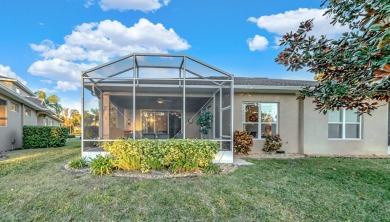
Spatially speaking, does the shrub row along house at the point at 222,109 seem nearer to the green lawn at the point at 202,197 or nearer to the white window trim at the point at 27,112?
the green lawn at the point at 202,197

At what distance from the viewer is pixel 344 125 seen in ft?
34.0

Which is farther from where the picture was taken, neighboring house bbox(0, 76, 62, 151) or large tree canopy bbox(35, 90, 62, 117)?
large tree canopy bbox(35, 90, 62, 117)

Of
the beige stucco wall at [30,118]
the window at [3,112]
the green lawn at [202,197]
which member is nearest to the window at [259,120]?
the green lawn at [202,197]

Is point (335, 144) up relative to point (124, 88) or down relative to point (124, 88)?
down

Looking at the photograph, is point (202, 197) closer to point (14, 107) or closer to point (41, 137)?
point (41, 137)

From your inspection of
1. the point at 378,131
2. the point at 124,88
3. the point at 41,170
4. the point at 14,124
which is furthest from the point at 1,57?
the point at 378,131

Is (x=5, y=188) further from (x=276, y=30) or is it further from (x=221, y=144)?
(x=276, y=30)

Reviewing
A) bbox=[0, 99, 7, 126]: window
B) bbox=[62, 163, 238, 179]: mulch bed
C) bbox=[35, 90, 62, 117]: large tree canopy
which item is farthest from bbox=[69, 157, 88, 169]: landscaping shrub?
bbox=[35, 90, 62, 117]: large tree canopy

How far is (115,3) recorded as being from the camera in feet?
39.3

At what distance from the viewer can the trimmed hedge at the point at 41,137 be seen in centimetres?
1422

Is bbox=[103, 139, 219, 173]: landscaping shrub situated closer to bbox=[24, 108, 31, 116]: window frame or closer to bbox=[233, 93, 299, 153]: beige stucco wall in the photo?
bbox=[233, 93, 299, 153]: beige stucco wall

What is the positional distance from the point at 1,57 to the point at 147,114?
18.7m

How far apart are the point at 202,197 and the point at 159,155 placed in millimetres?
2268

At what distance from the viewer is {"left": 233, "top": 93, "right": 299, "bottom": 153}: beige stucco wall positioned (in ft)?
33.9
